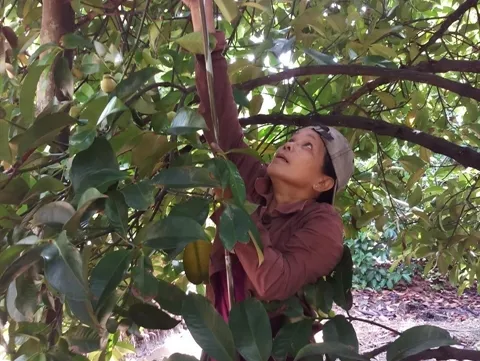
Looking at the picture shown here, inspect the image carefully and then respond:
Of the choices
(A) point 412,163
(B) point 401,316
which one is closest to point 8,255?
(A) point 412,163

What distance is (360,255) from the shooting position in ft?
14.2

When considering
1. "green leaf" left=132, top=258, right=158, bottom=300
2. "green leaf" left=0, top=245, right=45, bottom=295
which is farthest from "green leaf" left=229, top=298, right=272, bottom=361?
"green leaf" left=0, top=245, right=45, bottom=295

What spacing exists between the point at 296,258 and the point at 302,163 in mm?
182

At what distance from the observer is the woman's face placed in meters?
0.89

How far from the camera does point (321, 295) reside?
0.79 m

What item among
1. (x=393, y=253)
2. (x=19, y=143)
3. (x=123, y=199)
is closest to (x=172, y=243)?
(x=123, y=199)

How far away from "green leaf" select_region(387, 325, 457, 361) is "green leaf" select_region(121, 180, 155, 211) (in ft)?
0.97

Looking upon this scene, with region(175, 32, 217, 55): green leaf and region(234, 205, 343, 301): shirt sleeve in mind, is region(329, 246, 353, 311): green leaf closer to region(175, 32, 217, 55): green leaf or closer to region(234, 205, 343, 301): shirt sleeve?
region(234, 205, 343, 301): shirt sleeve

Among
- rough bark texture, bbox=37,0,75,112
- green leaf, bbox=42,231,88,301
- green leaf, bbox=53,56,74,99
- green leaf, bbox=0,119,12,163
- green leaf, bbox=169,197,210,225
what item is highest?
rough bark texture, bbox=37,0,75,112

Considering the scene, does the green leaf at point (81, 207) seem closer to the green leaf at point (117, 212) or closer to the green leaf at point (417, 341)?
the green leaf at point (117, 212)

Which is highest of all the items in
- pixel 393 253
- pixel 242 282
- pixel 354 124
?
pixel 354 124

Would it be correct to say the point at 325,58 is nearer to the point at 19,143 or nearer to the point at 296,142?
the point at 296,142

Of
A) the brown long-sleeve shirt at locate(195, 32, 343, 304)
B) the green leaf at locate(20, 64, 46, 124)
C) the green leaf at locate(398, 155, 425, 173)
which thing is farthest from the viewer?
the green leaf at locate(398, 155, 425, 173)

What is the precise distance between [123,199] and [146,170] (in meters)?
0.11
